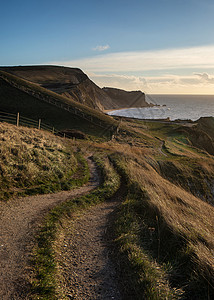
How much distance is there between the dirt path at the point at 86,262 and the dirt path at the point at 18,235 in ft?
3.05

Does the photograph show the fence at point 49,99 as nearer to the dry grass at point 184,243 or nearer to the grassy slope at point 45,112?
the grassy slope at point 45,112

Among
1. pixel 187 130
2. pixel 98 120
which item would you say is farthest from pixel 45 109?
pixel 187 130

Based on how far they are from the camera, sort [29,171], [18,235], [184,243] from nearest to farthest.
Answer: [184,243], [18,235], [29,171]

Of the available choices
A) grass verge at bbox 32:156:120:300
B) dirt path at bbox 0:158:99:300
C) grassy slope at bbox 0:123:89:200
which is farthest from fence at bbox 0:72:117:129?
dirt path at bbox 0:158:99:300

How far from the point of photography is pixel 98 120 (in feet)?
177

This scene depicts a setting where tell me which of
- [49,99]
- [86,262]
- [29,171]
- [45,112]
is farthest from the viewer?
[49,99]

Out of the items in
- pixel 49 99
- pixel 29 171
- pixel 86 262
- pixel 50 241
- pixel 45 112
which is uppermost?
pixel 49 99

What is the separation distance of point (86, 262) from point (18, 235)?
96.2 inches

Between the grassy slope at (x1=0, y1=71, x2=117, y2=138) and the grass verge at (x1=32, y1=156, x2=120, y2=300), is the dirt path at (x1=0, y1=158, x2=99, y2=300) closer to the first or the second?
the grass verge at (x1=32, y1=156, x2=120, y2=300)

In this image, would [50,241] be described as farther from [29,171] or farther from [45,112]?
[45,112]

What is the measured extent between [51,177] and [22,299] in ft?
29.3

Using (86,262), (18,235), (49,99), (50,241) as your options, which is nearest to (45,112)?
(49,99)

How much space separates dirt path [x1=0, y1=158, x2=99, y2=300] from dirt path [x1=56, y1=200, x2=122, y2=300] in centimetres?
93

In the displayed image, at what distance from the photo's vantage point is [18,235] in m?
6.93
